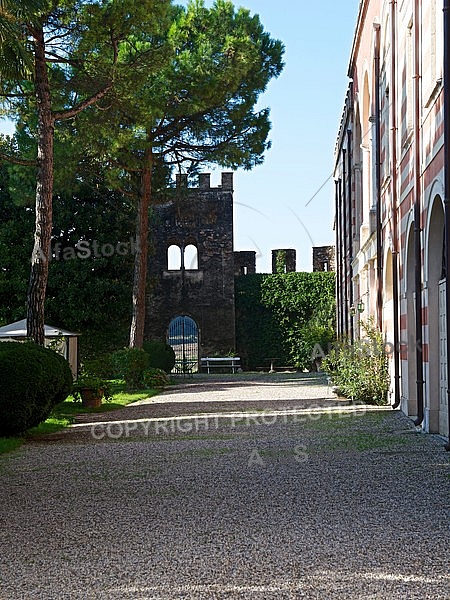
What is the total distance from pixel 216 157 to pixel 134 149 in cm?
297

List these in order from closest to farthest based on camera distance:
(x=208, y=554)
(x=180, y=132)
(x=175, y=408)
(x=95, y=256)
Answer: (x=208, y=554) < (x=175, y=408) < (x=180, y=132) < (x=95, y=256)

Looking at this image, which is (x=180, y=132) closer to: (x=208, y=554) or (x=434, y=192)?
(x=434, y=192)

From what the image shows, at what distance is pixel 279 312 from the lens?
1342 inches

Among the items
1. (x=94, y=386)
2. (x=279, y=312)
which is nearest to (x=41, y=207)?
(x=94, y=386)

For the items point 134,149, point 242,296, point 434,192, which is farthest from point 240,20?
point 434,192

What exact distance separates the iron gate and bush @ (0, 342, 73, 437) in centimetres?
2178

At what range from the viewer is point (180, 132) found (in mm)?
25750

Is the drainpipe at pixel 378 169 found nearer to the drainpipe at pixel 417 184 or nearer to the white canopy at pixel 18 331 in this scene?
the drainpipe at pixel 417 184

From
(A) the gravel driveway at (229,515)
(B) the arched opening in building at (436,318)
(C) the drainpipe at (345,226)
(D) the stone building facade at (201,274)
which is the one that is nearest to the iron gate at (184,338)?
(D) the stone building facade at (201,274)

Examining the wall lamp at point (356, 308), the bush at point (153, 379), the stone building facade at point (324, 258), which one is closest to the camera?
the wall lamp at point (356, 308)

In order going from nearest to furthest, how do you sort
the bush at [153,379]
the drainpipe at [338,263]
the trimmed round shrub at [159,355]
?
the bush at [153,379] → the trimmed round shrub at [159,355] → the drainpipe at [338,263]

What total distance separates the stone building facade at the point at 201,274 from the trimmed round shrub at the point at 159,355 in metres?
4.43

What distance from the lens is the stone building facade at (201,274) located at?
111 ft

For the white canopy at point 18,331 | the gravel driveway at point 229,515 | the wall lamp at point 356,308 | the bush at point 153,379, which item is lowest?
the gravel driveway at point 229,515
